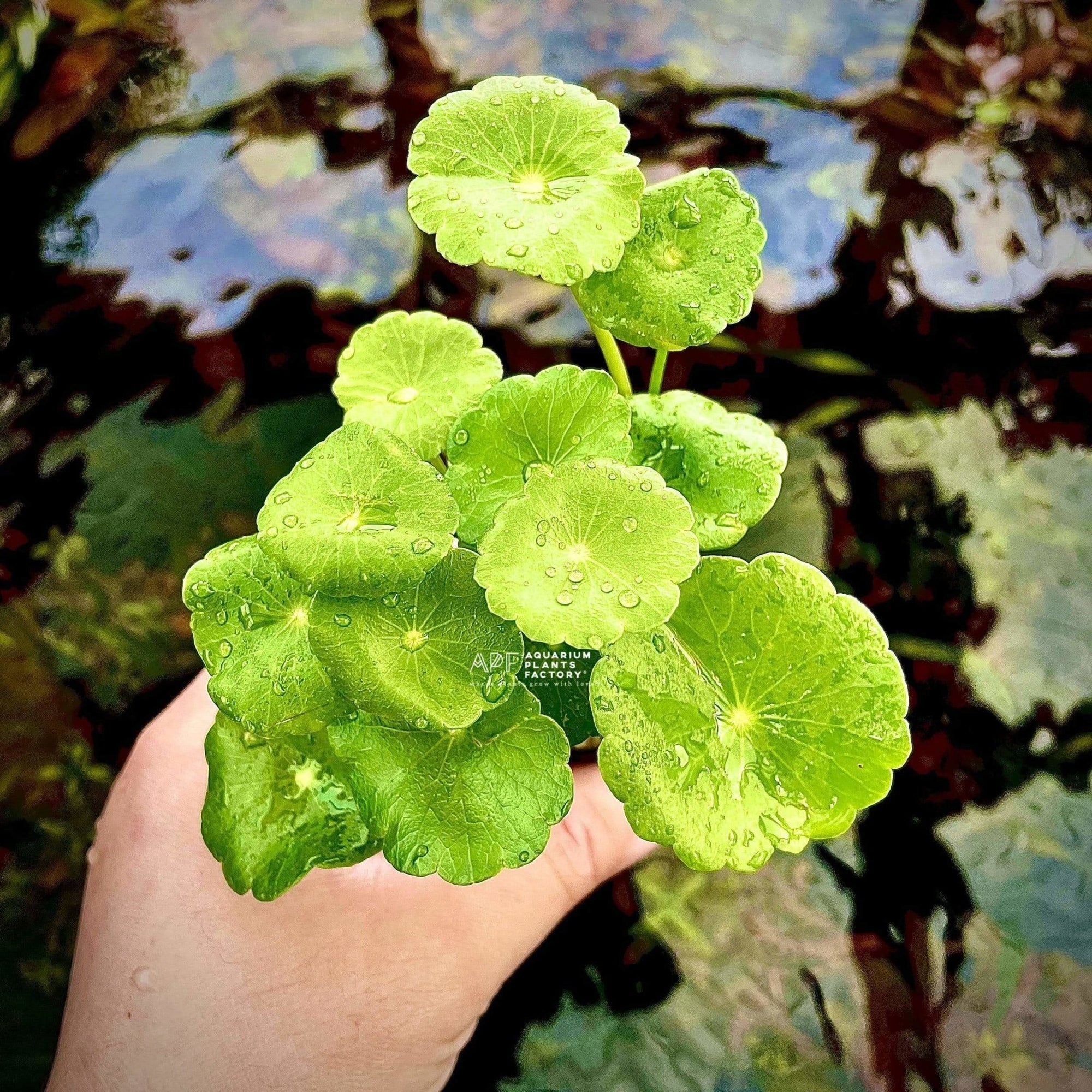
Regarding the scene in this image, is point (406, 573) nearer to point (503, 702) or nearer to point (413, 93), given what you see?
point (503, 702)

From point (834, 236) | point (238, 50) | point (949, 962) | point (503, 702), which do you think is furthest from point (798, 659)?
point (238, 50)

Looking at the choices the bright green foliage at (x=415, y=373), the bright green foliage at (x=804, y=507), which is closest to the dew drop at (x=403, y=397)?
the bright green foliage at (x=415, y=373)

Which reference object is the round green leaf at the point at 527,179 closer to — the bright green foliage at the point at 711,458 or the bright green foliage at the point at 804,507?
the bright green foliage at the point at 711,458

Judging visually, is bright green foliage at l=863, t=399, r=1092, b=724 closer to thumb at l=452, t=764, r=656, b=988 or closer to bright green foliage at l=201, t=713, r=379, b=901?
thumb at l=452, t=764, r=656, b=988

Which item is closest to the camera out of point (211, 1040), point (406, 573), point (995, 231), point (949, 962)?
point (406, 573)

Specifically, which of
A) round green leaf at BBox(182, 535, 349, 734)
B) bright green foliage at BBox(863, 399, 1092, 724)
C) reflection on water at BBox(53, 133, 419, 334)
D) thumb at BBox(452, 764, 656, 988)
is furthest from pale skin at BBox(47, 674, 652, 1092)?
reflection on water at BBox(53, 133, 419, 334)

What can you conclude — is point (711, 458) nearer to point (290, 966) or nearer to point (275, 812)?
point (275, 812)
